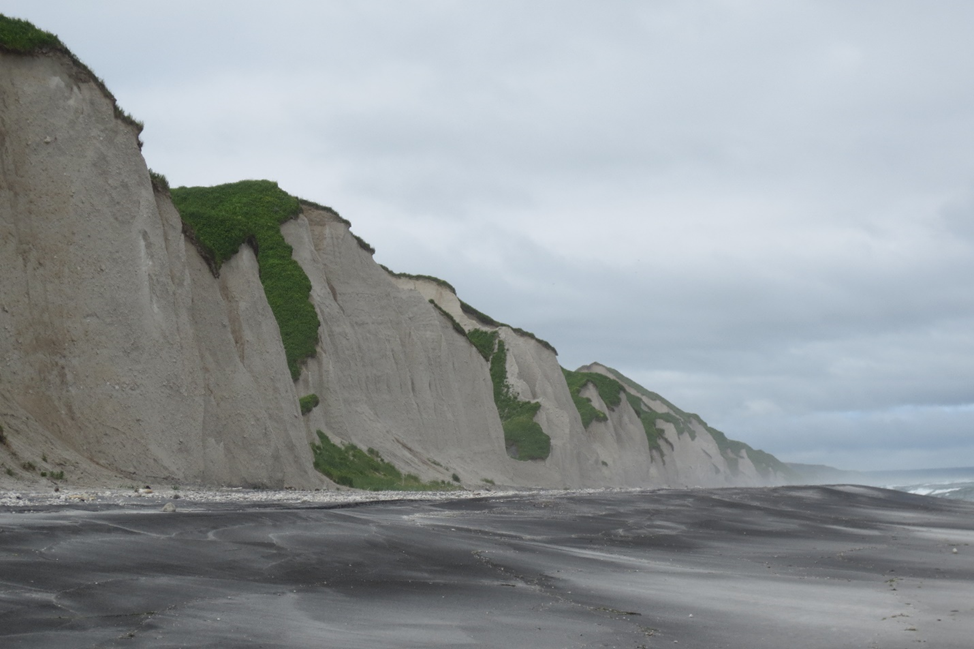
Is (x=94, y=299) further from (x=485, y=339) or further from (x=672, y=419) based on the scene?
(x=672, y=419)

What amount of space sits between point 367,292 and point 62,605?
4363 cm

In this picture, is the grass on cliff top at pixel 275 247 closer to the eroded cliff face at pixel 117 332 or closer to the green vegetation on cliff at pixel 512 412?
the eroded cliff face at pixel 117 332

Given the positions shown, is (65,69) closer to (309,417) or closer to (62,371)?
(62,371)

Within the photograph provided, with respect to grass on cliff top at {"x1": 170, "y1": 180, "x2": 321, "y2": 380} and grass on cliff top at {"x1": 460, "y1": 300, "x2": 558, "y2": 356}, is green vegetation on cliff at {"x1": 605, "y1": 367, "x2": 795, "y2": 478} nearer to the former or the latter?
grass on cliff top at {"x1": 460, "y1": 300, "x2": 558, "y2": 356}

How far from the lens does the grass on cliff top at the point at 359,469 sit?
3522cm

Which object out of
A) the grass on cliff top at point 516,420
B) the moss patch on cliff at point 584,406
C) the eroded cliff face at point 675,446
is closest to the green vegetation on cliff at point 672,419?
→ the eroded cliff face at point 675,446

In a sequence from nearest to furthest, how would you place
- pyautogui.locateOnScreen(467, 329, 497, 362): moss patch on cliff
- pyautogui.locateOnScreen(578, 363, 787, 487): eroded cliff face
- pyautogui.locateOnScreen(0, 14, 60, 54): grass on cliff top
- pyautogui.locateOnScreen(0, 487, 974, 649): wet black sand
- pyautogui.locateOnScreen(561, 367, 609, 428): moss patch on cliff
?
pyautogui.locateOnScreen(0, 487, 974, 649): wet black sand → pyautogui.locateOnScreen(0, 14, 60, 54): grass on cliff top → pyautogui.locateOnScreen(467, 329, 497, 362): moss patch on cliff → pyautogui.locateOnScreen(561, 367, 609, 428): moss patch on cliff → pyautogui.locateOnScreen(578, 363, 787, 487): eroded cliff face

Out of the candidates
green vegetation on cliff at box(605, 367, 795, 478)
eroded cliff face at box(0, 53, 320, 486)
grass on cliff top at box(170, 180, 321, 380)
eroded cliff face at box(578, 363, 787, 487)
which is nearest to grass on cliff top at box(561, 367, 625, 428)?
eroded cliff face at box(578, 363, 787, 487)

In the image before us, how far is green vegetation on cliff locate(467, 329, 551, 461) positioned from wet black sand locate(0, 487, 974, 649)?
151 ft

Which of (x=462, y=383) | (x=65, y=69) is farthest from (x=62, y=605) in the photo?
(x=462, y=383)

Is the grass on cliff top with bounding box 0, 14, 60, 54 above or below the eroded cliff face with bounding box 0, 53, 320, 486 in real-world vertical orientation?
above

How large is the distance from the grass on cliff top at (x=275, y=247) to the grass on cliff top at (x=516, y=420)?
24945 mm

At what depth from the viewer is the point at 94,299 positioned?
917 inches

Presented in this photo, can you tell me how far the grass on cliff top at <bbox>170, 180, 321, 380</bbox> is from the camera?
41969 millimetres
